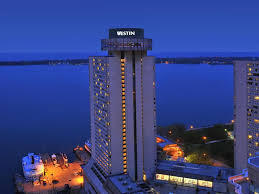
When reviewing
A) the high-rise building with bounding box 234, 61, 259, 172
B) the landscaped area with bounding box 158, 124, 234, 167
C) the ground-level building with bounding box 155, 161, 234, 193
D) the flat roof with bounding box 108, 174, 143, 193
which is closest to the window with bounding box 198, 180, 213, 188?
the ground-level building with bounding box 155, 161, 234, 193

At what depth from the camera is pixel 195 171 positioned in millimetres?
37156

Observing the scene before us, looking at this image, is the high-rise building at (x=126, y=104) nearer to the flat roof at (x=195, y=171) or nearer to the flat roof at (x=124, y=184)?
the flat roof at (x=195, y=171)

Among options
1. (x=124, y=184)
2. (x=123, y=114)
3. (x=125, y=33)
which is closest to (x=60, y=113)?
(x=123, y=114)

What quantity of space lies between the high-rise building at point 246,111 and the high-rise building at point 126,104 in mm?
9420

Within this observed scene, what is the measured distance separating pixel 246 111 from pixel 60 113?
67652 millimetres

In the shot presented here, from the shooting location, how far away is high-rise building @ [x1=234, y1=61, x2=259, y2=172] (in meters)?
33.7

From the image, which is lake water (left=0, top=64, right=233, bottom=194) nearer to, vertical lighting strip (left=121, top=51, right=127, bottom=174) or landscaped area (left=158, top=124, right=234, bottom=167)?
vertical lighting strip (left=121, top=51, right=127, bottom=174)

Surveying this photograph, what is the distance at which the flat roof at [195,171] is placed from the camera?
118ft

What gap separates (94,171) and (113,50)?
15.0 meters

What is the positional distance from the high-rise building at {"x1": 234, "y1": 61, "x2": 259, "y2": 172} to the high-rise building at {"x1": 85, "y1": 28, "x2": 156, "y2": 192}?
9.42 meters

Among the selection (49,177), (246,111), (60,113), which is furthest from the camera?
(60,113)

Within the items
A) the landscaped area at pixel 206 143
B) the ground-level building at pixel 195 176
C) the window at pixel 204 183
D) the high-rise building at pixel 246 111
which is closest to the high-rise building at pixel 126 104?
the ground-level building at pixel 195 176

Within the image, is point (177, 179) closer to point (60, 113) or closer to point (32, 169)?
point (32, 169)

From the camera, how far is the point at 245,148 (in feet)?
116
